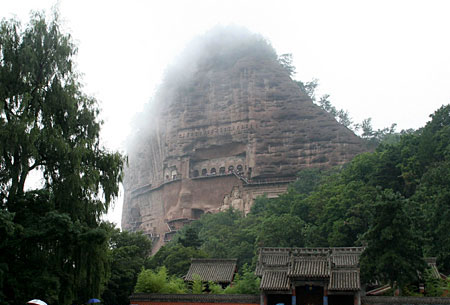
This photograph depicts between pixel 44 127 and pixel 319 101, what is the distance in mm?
56655

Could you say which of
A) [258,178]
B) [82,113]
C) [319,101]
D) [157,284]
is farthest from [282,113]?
[82,113]

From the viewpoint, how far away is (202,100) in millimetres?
59094

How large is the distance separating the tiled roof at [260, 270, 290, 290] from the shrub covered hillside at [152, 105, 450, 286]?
2.94 m

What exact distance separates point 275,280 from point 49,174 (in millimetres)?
8766

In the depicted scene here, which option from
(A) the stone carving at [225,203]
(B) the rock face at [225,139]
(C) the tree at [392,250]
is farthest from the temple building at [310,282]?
(A) the stone carving at [225,203]

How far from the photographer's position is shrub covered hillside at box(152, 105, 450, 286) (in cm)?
2052

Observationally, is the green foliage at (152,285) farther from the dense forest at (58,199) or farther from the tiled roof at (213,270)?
the tiled roof at (213,270)

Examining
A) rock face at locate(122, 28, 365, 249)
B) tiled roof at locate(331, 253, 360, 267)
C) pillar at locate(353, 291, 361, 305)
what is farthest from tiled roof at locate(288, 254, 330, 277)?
rock face at locate(122, 28, 365, 249)

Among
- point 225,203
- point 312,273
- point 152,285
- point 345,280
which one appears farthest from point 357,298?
point 225,203

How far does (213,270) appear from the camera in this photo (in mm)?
25875

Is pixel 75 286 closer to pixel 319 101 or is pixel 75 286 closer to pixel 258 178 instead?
pixel 258 178

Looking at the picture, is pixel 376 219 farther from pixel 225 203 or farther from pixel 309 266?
pixel 225 203

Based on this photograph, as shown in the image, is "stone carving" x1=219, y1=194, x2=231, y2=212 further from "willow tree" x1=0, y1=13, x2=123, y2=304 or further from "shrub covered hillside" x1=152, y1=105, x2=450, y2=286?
"willow tree" x1=0, y1=13, x2=123, y2=304

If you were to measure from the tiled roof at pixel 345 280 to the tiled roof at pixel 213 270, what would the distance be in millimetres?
6783
